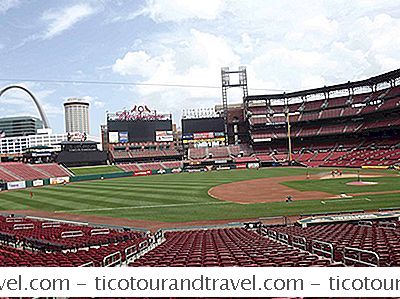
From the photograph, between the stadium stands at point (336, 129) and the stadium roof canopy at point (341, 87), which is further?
the stadium roof canopy at point (341, 87)

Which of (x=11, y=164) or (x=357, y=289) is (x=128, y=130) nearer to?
(x=11, y=164)

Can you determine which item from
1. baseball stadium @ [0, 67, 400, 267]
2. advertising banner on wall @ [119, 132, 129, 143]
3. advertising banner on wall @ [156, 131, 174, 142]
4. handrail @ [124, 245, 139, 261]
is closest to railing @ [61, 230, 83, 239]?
baseball stadium @ [0, 67, 400, 267]

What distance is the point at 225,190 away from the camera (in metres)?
46.1

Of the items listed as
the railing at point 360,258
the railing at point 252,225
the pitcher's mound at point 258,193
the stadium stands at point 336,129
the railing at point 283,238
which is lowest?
Answer: the railing at point 252,225

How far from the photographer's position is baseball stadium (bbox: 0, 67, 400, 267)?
11.6m

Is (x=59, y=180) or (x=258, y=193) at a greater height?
(x=59, y=180)

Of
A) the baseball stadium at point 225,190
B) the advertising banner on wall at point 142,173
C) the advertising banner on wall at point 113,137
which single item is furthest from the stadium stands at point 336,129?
the advertising banner on wall at point 113,137

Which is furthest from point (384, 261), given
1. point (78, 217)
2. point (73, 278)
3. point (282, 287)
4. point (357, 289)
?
point (78, 217)

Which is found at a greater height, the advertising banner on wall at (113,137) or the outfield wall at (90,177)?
the advertising banner on wall at (113,137)

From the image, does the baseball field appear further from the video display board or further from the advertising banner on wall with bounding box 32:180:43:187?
the video display board

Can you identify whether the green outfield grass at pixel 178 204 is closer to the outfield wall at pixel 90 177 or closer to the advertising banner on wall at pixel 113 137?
the outfield wall at pixel 90 177

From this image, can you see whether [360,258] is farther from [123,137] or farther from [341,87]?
[123,137]

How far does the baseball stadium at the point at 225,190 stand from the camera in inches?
455

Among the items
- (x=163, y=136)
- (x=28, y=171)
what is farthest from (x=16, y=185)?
(x=163, y=136)
